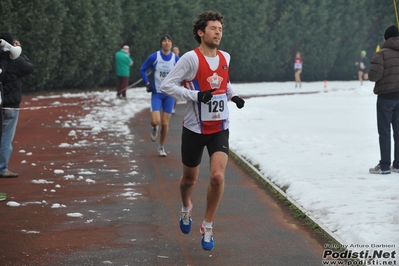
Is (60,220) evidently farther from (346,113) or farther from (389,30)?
(346,113)

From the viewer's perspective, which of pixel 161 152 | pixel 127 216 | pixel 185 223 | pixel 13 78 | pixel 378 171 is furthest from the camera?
pixel 161 152

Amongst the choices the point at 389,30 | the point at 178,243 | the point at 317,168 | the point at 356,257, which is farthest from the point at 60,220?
the point at 389,30

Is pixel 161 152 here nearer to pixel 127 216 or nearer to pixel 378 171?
pixel 378 171

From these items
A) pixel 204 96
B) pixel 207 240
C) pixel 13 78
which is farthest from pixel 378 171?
pixel 13 78

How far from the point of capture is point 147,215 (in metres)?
8.80

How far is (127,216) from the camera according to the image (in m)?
8.74

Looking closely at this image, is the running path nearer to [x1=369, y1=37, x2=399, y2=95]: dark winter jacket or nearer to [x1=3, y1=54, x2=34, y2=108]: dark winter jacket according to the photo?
[x1=3, y1=54, x2=34, y2=108]: dark winter jacket

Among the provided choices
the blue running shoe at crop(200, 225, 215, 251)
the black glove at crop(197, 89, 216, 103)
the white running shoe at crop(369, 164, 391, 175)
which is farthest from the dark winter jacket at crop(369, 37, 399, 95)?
the blue running shoe at crop(200, 225, 215, 251)

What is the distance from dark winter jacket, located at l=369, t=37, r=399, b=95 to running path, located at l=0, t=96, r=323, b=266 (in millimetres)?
2221

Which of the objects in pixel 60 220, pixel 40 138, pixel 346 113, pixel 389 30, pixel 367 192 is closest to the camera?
pixel 60 220

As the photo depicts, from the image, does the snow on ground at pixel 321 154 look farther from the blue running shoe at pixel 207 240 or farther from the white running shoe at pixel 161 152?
the white running shoe at pixel 161 152

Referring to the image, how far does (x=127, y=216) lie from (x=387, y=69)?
4.60 m

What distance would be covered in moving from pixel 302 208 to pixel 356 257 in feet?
7.60

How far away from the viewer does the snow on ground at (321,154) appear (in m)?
8.06
